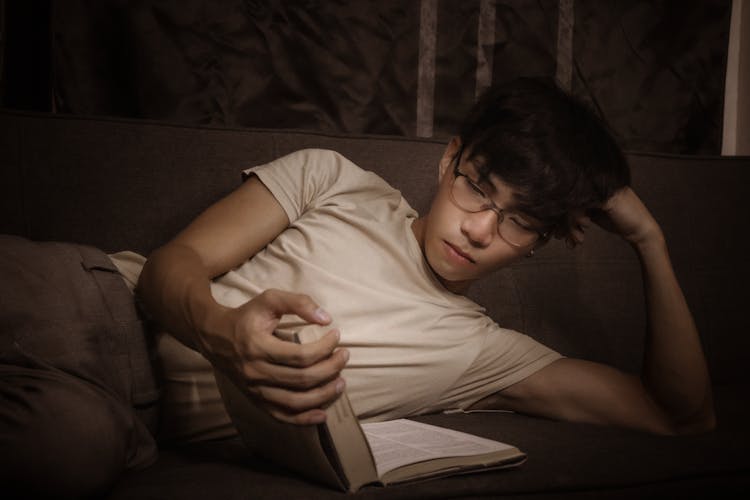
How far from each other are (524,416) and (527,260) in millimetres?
486

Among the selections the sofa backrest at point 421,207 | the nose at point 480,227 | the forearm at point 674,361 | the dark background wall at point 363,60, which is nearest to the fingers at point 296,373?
the nose at point 480,227

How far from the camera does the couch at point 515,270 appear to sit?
3.44 feet

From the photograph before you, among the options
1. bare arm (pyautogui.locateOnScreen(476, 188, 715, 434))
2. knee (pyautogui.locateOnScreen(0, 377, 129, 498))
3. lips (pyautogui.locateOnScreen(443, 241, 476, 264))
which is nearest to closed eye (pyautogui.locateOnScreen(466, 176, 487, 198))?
lips (pyautogui.locateOnScreen(443, 241, 476, 264))

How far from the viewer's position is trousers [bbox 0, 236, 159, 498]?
817 millimetres

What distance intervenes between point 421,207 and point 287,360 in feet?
3.00

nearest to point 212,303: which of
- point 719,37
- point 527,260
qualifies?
point 527,260

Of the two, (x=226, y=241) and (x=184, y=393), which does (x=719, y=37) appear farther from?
(x=184, y=393)

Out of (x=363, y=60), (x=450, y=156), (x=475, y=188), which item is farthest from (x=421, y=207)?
(x=363, y=60)

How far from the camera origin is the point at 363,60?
2057 millimetres

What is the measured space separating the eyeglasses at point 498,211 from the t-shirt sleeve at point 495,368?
21 cm

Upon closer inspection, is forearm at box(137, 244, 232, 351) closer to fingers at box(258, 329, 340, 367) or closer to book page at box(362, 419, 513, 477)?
fingers at box(258, 329, 340, 367)

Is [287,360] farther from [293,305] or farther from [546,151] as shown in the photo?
[546,151]

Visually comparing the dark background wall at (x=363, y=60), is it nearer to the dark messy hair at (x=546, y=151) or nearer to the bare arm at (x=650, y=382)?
the dark messy hair at (x=546, y=151)

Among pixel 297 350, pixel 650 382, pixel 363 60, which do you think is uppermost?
pixel 363 60
